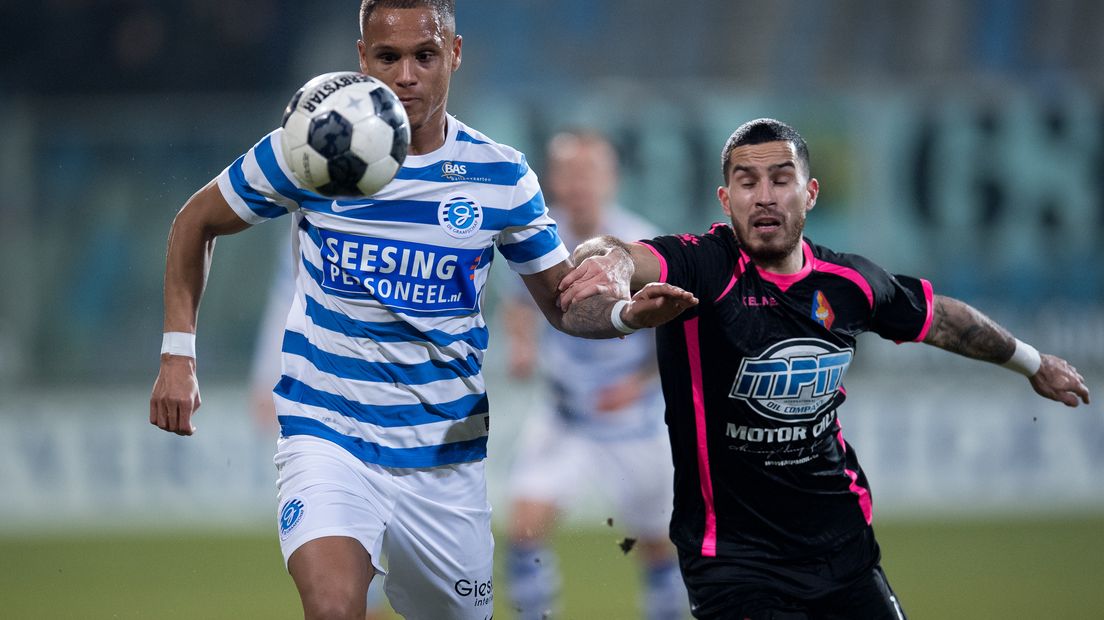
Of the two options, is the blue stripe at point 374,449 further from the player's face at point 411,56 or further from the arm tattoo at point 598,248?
the player's face at point 411,56

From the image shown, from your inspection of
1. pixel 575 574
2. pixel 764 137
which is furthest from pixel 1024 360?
pixel 575 574

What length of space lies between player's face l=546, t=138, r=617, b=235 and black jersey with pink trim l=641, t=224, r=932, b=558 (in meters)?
2.84

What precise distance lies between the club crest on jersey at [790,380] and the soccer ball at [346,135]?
1285 millimetres

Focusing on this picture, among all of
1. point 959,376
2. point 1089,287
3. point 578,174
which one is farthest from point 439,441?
point 1089,287

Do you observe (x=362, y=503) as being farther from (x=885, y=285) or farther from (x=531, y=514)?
(x=531, y=514)

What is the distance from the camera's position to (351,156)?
3598 millimetres

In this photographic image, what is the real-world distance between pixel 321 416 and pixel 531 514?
106 inches

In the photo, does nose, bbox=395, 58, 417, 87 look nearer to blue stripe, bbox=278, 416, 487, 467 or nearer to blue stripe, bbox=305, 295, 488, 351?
blue stripe, bbox=305, 295, 488, 351

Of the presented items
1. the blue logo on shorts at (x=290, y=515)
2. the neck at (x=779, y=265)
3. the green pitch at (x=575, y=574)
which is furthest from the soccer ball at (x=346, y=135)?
the green pitch at (x=575, y=574)

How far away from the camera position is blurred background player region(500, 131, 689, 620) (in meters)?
6.43

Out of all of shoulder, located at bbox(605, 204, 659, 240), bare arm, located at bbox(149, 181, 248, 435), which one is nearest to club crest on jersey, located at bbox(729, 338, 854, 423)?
bare arm, located at bbox(149, 181, 248, 435)

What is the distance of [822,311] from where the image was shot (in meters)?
4.23

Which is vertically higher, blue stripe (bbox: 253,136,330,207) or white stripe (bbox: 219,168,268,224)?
blue stripe (bbox: 253,136,330,207)

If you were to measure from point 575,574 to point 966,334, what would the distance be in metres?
4.78
